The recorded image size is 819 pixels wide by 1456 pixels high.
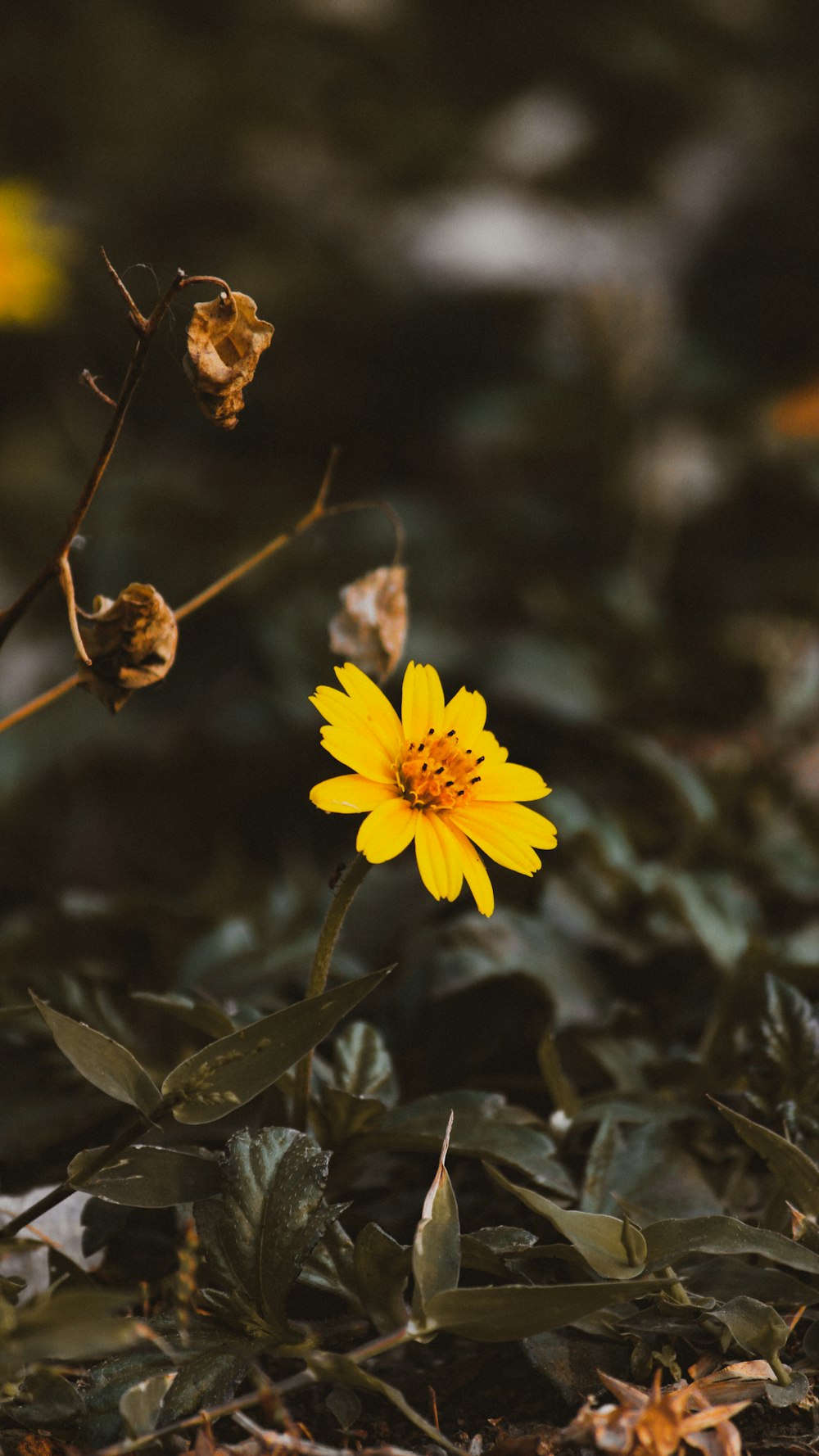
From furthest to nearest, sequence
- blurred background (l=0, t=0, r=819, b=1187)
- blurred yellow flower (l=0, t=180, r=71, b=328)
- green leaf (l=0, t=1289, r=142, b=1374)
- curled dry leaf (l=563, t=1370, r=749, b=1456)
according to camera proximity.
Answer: blurred yellow flower (l=0, t=180, r=71, b=328) < blurred background (l=0, t=0, r=819, b=1187) < curled dry leaf (l=563, t=1370, r=749, b=1456) < green leaf (l=0, t=1289, r=142, b=1374)

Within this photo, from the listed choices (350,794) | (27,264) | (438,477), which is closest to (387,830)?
(350,794)

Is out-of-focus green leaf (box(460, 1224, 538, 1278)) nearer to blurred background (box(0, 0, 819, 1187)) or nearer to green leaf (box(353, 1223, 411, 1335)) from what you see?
green leaf (box(353, 1223, 411, 1335))

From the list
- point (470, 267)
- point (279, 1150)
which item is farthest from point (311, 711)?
point (470, 267)

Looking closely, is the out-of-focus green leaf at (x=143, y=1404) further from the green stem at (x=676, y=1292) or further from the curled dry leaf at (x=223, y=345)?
the curled dry leaf at (x=223, y=345)

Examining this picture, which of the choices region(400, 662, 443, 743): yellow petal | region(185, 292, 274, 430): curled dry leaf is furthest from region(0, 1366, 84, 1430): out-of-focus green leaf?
region(185, 292, 274, 430): curled dry leaf

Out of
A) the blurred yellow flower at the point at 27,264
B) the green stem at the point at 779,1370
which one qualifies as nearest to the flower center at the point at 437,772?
the green stem at the point at 779,1370

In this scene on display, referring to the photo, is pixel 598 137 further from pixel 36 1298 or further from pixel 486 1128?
pixel 36 1298

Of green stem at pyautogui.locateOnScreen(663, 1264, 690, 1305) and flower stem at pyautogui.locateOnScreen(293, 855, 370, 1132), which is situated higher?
flower stem at pyautogui.locateOnScreen(293, 855, 370, 1132)
